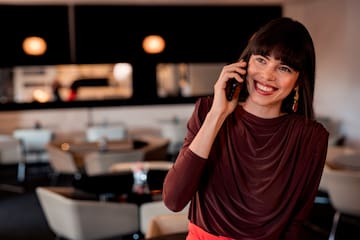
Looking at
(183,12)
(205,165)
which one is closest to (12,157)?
(183,12)

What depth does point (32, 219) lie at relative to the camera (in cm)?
493

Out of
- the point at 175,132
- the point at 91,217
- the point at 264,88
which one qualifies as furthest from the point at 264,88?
the point at 175,132

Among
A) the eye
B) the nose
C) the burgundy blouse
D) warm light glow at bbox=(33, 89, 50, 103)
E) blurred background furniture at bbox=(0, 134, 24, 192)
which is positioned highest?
the eye

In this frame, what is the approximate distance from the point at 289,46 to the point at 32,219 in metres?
4.34

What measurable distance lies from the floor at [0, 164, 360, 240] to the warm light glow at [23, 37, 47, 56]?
84.8 inches

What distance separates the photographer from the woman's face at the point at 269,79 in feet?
3.82

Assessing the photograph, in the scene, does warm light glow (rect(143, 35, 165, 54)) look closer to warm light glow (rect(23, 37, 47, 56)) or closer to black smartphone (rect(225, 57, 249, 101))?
warm light glow (rect(23, 37, 47, 56))

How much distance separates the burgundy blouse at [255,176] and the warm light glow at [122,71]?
7072 millimetres

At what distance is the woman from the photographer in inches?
45.9

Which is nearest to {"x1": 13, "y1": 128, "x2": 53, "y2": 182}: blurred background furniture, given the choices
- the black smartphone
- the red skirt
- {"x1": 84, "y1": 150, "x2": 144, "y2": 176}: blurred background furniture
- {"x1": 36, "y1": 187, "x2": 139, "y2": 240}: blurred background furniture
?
{"x1": 84, "y1": 150, "x2": 144, "y2": 176}: blurred background furniture

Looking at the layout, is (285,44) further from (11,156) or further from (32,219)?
(11,156)

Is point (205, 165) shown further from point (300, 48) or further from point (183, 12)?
point (183, 12)

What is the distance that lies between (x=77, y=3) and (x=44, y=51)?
0.94 m

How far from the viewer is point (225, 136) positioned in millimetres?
1223
